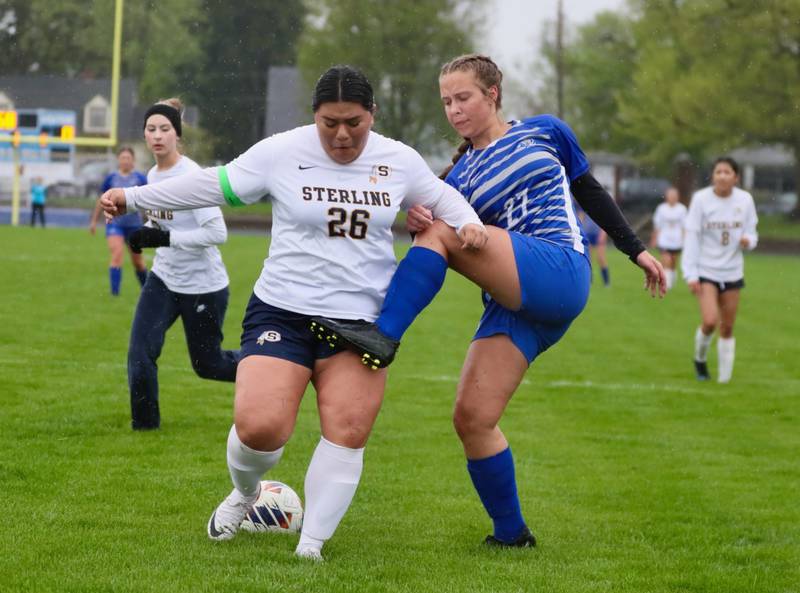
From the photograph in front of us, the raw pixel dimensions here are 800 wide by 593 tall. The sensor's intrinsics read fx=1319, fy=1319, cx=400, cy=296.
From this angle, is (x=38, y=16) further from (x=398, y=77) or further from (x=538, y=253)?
(x=538, y=253)

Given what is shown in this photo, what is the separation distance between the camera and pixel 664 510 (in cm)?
667

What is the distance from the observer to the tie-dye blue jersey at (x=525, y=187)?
211 inches

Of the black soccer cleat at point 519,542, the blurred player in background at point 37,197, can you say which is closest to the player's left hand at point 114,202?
the black soccer cleat at point 519,542

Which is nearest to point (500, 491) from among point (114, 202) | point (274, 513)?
point (274, 513)

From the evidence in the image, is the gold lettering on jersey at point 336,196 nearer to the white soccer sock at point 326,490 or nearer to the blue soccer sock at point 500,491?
the white soccer sock at point 326,490

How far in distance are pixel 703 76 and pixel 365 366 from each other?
5025 cm

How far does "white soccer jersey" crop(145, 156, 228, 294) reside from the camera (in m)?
7.71

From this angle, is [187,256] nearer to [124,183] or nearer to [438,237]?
[438,237]

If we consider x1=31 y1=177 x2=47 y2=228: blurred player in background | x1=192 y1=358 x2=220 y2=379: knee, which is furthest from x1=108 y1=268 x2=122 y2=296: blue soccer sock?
x1=31 y1=177 x2=47 y2=228: blurred player in background

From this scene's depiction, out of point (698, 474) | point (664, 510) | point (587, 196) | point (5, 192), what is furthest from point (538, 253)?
point (5, 192)

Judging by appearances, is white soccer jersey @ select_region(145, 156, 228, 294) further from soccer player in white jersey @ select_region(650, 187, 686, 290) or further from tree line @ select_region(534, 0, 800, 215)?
tree line @ select_region(534, 0, 800, 215)

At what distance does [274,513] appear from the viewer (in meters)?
5.77

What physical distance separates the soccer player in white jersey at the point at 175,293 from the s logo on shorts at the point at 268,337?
272 centimetres

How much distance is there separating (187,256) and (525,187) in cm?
312
